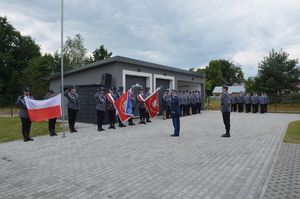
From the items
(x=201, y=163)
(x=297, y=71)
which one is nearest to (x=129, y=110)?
(x=201, y=163)

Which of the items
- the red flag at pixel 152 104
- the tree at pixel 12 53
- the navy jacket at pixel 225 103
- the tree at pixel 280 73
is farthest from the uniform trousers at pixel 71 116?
the tree at pixel 12 53

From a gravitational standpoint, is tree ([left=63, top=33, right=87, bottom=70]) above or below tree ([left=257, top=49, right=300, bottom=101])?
above

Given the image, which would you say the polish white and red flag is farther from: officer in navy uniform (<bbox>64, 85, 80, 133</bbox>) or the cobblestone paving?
the cobblestone paving

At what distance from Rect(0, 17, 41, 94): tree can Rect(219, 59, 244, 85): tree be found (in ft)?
241

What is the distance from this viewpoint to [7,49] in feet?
135

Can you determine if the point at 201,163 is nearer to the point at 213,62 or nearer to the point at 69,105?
the point at 69,105

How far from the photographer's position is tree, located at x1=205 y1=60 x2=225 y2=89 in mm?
83375

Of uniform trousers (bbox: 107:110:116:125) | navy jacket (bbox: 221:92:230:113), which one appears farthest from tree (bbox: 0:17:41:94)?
navy jacket (bbox: 221:92:230:113)

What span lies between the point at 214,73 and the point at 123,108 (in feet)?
256

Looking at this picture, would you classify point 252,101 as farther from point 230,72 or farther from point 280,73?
point 230,72

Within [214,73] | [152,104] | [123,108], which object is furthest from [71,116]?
[214,73]

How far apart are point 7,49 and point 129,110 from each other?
39397 mm

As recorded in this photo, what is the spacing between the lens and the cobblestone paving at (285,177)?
366 cm

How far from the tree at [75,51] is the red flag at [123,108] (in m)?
33.8
